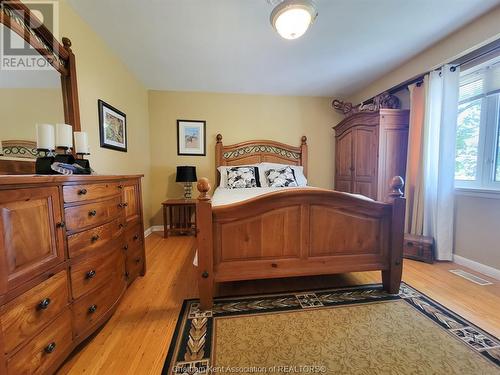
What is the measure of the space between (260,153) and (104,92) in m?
2.25

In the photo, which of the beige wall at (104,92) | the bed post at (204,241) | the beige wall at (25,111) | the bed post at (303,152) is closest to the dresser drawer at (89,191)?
the beige wall at (25,111)

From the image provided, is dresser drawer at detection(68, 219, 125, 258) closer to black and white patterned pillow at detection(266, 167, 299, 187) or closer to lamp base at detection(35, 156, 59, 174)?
lamp base at detection(35, 156, 59, 174)

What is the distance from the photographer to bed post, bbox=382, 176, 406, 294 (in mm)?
1684

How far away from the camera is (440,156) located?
2.29m

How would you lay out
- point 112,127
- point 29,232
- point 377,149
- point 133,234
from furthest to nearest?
point 377,149
point 112,127
point 133,234
point 29,232

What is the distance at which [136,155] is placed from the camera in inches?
121

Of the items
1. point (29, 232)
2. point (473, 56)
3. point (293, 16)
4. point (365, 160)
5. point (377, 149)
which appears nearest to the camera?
point (29, 232)

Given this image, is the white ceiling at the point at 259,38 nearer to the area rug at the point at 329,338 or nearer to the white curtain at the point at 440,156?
the white curtain at the point at 440,156

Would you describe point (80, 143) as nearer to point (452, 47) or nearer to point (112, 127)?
point (112, 127)

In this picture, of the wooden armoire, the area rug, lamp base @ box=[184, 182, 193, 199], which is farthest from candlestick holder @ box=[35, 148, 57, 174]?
the wooden armoire

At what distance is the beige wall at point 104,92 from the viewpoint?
1.86m

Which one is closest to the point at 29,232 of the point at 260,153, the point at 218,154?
the point at 218,154

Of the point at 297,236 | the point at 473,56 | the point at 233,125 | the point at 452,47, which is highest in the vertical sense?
the point at 452,47

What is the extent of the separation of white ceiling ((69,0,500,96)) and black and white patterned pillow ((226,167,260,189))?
4.29ft
